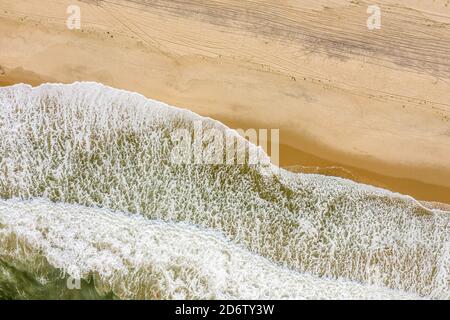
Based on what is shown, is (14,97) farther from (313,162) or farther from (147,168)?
(313,162)

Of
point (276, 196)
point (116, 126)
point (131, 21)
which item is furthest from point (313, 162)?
point (131, 21)

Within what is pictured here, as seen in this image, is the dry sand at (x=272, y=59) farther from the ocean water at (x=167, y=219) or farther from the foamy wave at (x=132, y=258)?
the foamy wave at (x=132, y=258)

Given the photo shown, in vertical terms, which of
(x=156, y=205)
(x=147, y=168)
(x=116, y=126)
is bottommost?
(x=156, y=205)

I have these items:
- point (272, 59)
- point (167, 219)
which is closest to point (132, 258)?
point (167, 219)

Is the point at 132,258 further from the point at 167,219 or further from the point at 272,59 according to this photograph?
the point at 272,59

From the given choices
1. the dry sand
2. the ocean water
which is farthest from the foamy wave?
the dry sand

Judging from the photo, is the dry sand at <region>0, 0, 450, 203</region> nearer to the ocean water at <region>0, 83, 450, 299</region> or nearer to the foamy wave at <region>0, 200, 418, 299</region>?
the ocean water at <region>0, 83, 450, 299</region>
